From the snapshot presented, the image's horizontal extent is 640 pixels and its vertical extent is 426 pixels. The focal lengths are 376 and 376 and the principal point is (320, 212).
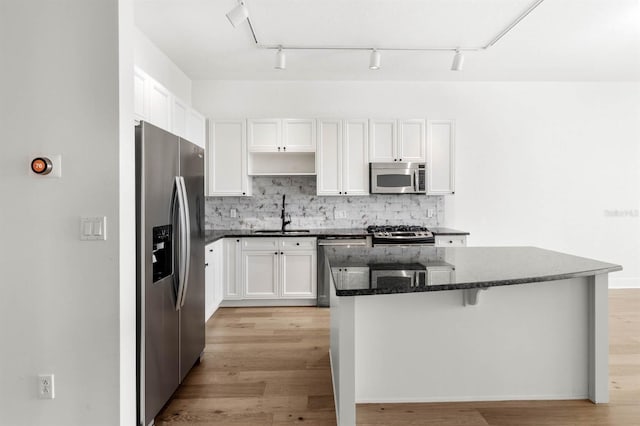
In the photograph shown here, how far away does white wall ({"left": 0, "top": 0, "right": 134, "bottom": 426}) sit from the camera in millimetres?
1777

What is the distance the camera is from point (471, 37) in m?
3.68

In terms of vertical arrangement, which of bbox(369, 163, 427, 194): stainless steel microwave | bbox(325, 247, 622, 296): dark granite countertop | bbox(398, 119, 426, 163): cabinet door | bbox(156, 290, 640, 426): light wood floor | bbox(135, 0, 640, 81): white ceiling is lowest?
bbox(156, 290, 640, 426): light wood floor

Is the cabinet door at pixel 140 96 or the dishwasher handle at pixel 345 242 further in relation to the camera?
the dishwasher handle at pixel 345 242

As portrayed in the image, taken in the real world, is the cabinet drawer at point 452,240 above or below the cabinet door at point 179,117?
below

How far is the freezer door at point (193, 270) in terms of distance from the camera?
2559 mm

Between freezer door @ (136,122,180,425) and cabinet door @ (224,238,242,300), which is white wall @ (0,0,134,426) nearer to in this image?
freezer door @ (136,122,180,425)

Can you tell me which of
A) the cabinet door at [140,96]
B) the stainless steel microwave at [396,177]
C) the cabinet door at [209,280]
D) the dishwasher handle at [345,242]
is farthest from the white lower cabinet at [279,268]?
the cabinet door at [140,96]

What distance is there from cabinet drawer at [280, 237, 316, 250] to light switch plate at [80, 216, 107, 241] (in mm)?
2682

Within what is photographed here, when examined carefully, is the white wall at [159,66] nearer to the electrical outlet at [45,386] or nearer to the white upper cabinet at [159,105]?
the white upper cabinet at [159,105]

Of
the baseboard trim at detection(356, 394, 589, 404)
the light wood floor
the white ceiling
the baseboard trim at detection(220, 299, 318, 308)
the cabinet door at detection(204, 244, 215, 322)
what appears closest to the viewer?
the light wood floor

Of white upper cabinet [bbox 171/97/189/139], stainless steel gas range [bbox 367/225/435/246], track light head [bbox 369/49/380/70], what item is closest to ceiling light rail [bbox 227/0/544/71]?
track light head [bbox 369/49/380/70]

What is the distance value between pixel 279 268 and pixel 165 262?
7.25ft

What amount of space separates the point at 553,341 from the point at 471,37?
285cm

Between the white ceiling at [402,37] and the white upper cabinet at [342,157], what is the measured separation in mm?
701
